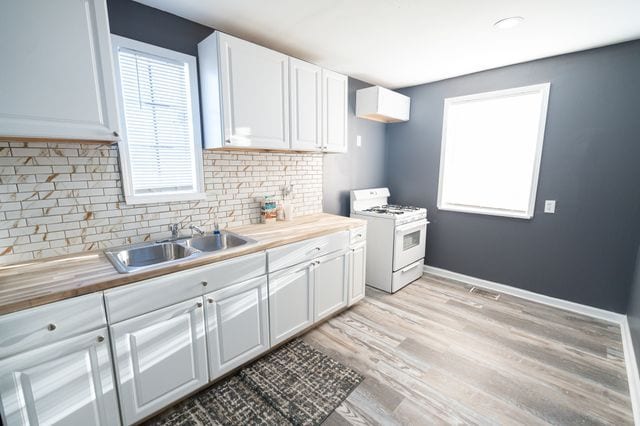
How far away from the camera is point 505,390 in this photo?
1.81 meters

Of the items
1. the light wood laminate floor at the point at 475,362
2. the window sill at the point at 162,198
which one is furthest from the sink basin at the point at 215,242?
the light wood laminate floor at the point at 475,362

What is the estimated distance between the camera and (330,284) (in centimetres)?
246

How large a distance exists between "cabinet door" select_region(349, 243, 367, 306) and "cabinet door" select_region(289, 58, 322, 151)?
108 cm

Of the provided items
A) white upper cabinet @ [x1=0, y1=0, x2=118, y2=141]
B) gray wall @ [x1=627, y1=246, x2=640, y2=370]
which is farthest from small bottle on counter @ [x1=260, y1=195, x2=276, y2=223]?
gray wall @ [x1=627, y1=246, x2=640, y2=370]

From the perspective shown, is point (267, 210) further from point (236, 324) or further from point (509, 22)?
point (509, 22)

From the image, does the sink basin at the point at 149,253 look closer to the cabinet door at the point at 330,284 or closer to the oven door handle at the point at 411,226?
the cabinet door at the point at 330,284

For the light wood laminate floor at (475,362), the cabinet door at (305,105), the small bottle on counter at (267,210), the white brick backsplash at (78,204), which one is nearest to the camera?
the white brick backsplash at (78,204)

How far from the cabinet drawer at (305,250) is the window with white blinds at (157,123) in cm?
79

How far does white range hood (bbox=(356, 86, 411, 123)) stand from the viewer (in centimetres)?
317

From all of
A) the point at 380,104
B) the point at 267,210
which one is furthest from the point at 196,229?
the point at 380,104

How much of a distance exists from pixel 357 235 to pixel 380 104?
1588mm

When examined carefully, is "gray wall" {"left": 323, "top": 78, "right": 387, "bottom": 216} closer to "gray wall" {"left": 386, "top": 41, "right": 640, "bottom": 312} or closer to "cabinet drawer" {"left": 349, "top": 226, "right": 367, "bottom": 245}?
"cabinet drawer" {"left": 349, "top": 226, "right": 367, "bottom": 245}

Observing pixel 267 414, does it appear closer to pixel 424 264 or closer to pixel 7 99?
pixel 7 99

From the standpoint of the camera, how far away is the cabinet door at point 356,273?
266 cm
